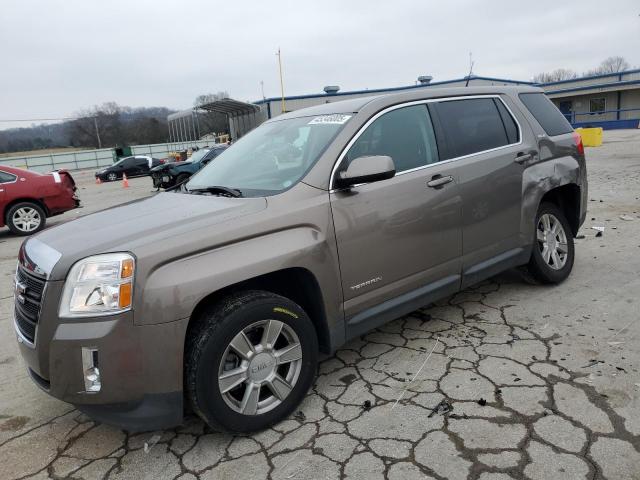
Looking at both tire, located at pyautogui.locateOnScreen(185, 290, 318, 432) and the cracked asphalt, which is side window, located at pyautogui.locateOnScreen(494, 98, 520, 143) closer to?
the cracked asphalt

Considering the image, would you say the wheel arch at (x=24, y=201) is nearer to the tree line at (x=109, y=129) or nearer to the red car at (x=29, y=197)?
the red car at (x=29, y=197)

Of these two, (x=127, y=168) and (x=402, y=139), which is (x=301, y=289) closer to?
(x=402, y=139)

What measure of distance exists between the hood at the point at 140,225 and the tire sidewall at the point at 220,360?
477 mm

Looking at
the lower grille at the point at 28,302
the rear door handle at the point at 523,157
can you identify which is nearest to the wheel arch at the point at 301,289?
the lower grille at the point at 28,302

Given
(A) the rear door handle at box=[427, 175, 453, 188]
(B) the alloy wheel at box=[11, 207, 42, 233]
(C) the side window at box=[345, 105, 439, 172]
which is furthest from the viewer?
(B) the alloy wheel at box=[11, 207, 42, 233]

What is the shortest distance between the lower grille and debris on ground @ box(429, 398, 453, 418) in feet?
7.09

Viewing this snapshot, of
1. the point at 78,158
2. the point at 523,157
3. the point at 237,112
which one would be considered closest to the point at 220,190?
the point at 523,157

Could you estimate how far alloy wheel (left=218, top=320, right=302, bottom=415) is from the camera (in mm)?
2559

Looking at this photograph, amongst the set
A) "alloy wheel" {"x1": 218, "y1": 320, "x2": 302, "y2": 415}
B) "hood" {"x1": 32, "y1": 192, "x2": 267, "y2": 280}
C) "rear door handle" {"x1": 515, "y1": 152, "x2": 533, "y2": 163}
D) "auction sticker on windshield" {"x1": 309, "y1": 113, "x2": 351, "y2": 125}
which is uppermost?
"auction sticker on windshield" {"x1": 309, "y1": 113, "x2": 351, "y2": 125}

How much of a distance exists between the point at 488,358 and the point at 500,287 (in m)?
1.51

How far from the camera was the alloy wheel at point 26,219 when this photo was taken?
1009 centimetres

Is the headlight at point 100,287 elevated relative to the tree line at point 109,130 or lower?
lower

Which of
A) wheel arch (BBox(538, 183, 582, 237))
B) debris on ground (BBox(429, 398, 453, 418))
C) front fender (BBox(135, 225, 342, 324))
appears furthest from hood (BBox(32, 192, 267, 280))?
wheel arch (BBox(538, 183, 582, 237))

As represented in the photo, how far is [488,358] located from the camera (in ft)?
10.9
